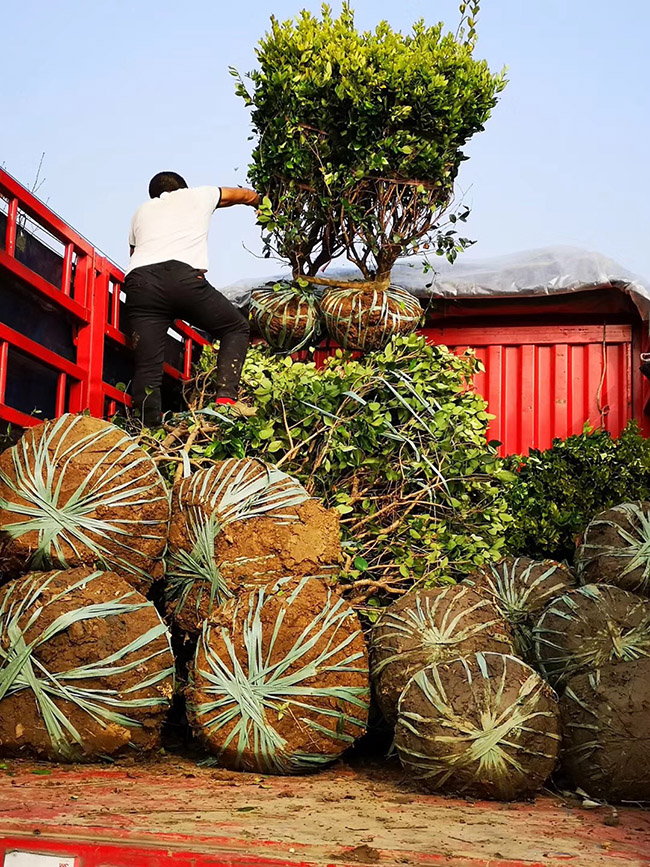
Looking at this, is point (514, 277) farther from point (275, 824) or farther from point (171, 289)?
point (275, 824)

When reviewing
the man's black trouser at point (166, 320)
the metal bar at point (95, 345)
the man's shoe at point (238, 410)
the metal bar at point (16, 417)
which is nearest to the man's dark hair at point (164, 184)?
the man's black trouser at point (166, 320)

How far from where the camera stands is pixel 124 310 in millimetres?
5414

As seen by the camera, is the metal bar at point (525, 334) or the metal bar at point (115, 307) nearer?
the metal bar at point (115, 307)

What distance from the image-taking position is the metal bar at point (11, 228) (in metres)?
4.12

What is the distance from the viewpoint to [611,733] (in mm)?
3131

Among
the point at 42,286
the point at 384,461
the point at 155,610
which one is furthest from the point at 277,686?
the point at 42,286

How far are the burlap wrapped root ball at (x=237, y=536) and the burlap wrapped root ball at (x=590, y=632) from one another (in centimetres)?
89

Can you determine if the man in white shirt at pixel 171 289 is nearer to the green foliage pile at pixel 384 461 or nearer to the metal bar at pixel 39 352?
the metal bar at pixel 39 352

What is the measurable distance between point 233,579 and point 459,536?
126cm

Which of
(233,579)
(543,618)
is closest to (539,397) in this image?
(543,618)

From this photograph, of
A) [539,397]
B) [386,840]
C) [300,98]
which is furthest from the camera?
[539,397]

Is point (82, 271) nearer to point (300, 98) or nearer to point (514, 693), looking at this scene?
point (300, 98)

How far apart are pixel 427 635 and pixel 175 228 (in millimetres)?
3239

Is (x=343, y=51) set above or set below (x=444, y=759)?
above
